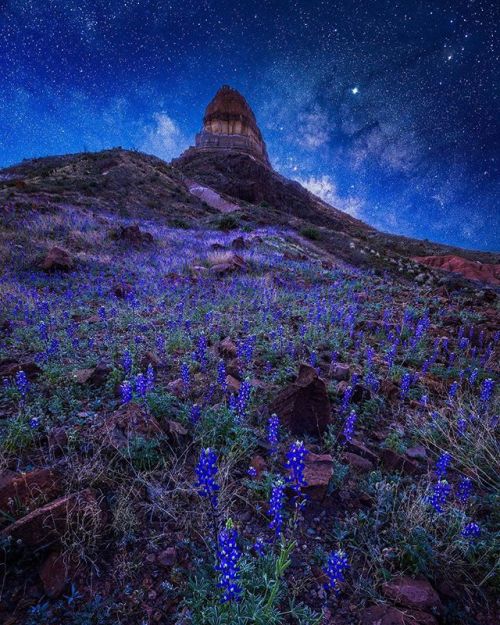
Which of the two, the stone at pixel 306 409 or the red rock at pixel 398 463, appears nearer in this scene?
the red rock at pixel 398 463

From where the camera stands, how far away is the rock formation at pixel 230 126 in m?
69.6

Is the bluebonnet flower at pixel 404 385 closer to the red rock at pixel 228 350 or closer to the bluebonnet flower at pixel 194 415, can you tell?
the red rock at pixel 228 350

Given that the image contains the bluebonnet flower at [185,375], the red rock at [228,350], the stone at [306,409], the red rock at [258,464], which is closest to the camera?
the red rock at [258,464]

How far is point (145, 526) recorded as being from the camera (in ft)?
7.26

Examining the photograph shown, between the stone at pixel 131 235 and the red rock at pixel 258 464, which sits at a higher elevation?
the stone at pixel 131 235

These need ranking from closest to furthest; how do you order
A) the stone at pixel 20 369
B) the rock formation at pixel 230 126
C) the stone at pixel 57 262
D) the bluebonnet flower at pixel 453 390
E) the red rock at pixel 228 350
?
the bluebonnet flower at pixel 453 390 → the stone at pixel 20 369 → the red rock at pixel 228 350 → the stone at pixel 57 262 → the rock formation at pixel 230 126

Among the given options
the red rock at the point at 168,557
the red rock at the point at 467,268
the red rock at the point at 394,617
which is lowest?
the red rock at the point at 394,617

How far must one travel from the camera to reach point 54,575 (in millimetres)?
1885

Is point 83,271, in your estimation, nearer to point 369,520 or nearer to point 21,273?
point 21,273

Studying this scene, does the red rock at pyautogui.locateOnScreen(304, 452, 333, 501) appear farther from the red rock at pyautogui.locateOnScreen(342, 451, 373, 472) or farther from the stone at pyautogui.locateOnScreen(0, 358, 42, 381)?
the stone at pyautogui.locateOnScreen(0, 358, 42, 381)

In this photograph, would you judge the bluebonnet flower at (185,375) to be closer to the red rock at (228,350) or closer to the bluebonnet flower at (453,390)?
the red rock at (228,350)

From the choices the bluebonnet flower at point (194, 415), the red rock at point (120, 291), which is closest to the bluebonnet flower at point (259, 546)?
the bluebonnet flower at point (194, 415)

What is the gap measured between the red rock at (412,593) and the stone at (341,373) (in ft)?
7.99

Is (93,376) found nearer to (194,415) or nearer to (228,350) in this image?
(194,415)
